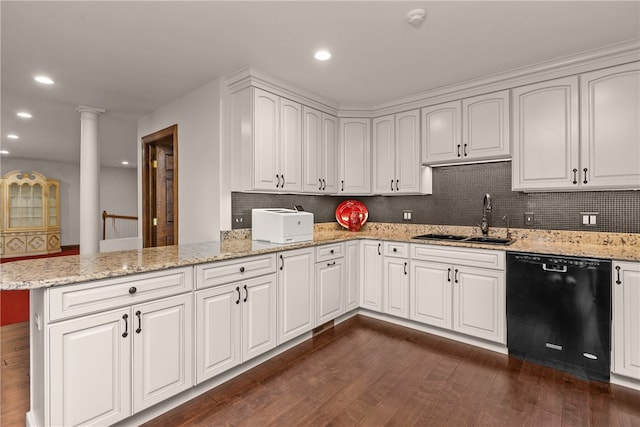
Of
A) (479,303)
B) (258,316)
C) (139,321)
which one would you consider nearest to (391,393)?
(258,316)

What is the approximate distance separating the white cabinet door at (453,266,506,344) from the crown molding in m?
1.74

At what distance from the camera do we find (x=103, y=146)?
614 cm

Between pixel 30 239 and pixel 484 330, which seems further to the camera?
pixel 30 239

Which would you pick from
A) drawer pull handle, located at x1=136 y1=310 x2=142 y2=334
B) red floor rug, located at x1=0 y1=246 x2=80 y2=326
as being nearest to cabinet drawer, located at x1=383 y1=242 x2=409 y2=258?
drawer pull handle, located at x1=136 y1=310 x2=142 y2=334

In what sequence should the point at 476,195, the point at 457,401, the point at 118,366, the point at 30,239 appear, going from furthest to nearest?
the point at 30,239
the point at 476,195
the point at 457,401
the point at 118,366

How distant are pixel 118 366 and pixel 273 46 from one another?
7.62ft

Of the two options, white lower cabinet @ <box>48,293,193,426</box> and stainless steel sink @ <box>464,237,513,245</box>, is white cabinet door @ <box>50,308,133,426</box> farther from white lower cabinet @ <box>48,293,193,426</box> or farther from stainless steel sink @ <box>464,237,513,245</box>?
stainless steel sink @ <box>464,237,513,245</box>

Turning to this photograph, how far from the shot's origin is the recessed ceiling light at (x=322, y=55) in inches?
98.1

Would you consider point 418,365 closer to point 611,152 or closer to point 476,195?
point 476,195

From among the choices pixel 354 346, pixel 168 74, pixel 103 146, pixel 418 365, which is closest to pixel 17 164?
pixel 103 146

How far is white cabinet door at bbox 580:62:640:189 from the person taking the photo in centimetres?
237

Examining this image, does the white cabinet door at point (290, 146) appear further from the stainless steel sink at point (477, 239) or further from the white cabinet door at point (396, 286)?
the stainless steel sink at point (477, 239)

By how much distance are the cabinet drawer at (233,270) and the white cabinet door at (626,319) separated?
95.3 inches

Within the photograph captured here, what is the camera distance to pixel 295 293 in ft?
8.96
